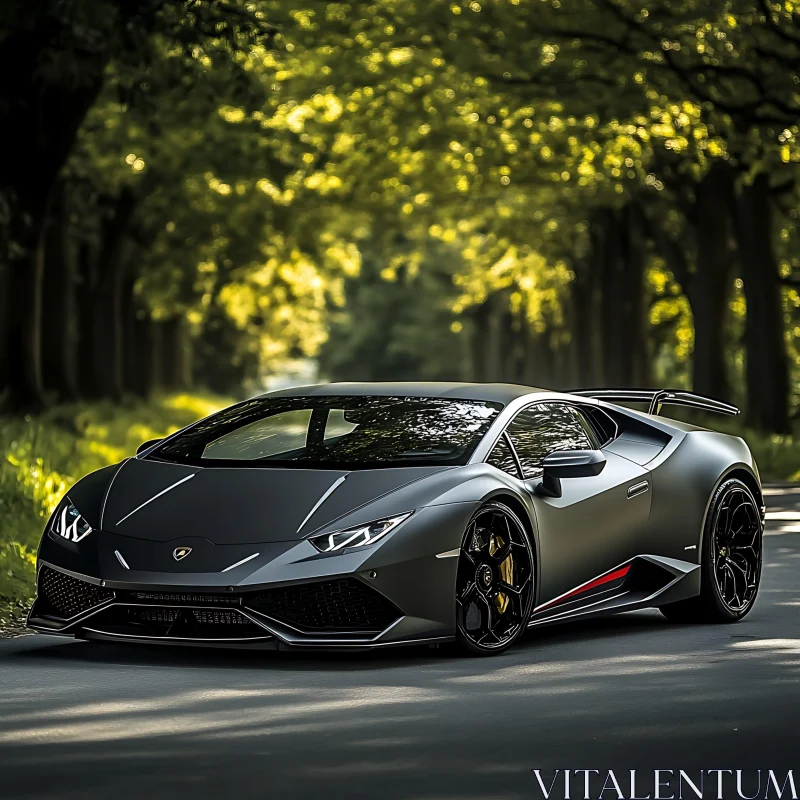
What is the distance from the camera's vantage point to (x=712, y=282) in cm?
3341

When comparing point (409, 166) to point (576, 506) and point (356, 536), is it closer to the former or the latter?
point (576, 506)

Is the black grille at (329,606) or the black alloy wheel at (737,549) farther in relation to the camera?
the black alloy wheel at (737,549)

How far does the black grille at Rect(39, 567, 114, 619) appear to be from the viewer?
8.59 meters

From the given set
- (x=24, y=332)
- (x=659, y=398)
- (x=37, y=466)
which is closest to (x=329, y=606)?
(x=659, y=398)

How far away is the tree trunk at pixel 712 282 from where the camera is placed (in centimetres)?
3278

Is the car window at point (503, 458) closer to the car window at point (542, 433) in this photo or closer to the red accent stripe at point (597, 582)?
the car window at point (542, 433)

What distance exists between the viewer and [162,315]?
50.8m

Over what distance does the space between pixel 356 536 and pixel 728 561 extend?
2.99 meters

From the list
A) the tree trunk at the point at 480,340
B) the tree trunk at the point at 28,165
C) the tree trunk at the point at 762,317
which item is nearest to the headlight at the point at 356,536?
the tree trunk at the point at 28,165

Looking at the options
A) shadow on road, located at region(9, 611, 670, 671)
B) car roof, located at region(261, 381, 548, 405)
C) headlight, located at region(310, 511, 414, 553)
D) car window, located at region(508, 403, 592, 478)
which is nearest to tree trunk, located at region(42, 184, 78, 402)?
car roof, located at region(261, 381, 548, 405)

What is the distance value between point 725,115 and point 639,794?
863 inches

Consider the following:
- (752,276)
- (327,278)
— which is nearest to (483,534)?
(752,276)

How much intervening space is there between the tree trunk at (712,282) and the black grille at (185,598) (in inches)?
975

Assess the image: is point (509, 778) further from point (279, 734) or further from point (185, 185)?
point (185, 185)
